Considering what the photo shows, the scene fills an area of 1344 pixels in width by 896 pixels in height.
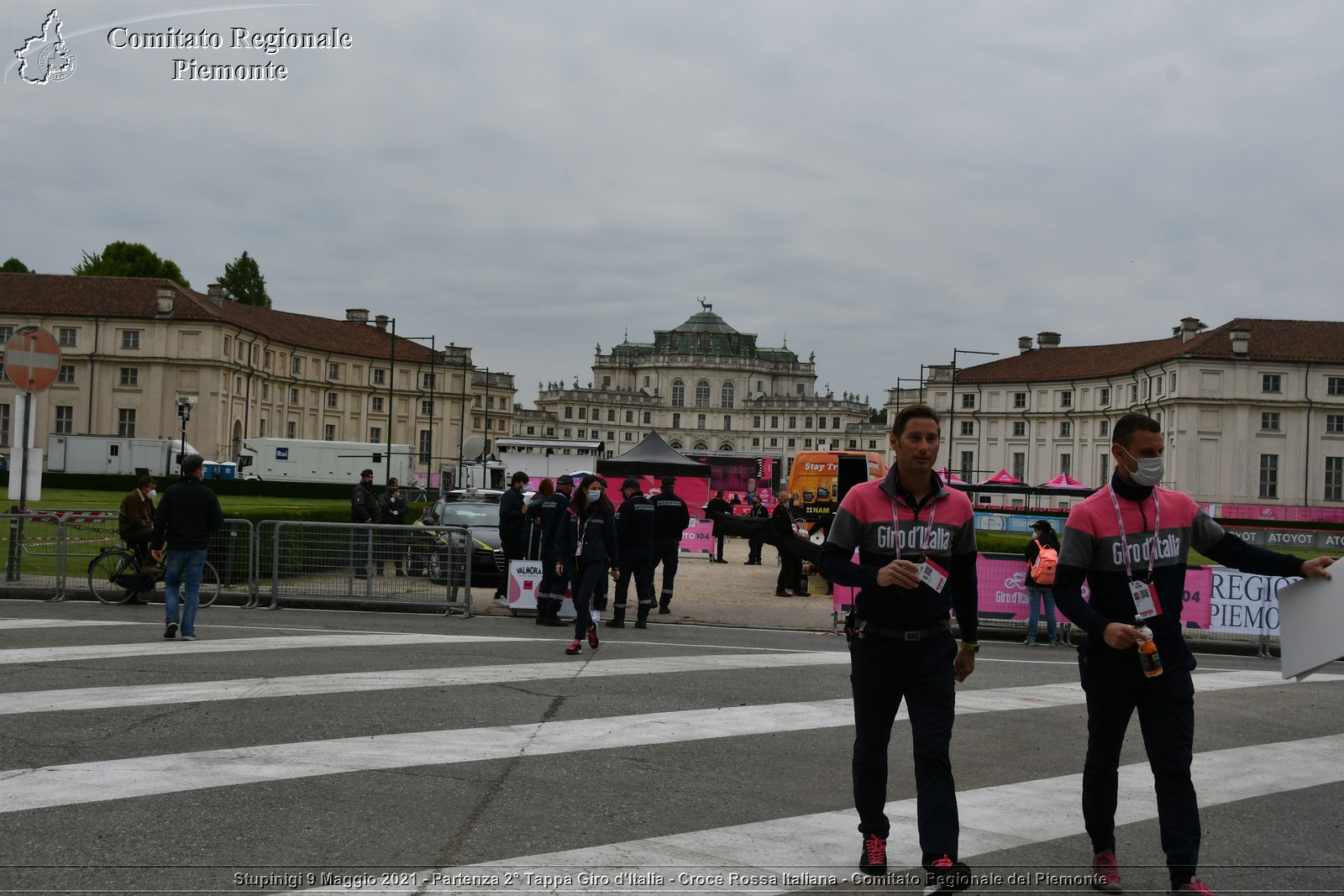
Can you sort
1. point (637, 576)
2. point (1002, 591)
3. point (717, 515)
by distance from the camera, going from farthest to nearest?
point (717, 515) < point (1002, 591) < point (637, 576)

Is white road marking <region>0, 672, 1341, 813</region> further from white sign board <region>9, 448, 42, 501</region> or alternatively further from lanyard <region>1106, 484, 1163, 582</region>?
white sign board <region>9, 448, 42, 501</region>

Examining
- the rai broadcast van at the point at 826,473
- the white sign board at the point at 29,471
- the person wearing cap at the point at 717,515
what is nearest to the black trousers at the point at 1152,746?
the white sign board at the point at 29,471

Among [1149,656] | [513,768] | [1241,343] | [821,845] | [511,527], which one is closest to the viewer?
[1149,656]

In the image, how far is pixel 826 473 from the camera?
44906 millimetres

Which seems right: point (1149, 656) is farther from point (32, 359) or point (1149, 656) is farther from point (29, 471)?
→ point (29, 471)

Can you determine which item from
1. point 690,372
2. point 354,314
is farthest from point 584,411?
point 354,314

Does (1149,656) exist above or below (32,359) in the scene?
below

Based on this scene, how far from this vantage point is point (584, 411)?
16050 centimetres

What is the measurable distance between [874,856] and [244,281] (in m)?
105

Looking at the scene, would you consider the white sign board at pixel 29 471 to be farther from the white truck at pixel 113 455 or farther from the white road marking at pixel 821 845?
the white truck at pixel 113 455

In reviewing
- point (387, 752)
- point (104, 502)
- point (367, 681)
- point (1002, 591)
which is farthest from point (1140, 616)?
point (104, 502)

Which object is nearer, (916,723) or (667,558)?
(916,723)

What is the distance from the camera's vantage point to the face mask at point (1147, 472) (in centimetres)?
494

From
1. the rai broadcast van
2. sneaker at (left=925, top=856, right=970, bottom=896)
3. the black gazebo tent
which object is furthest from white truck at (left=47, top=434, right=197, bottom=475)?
sneaker at (left=925, top=856, right=970, bottom=896)
